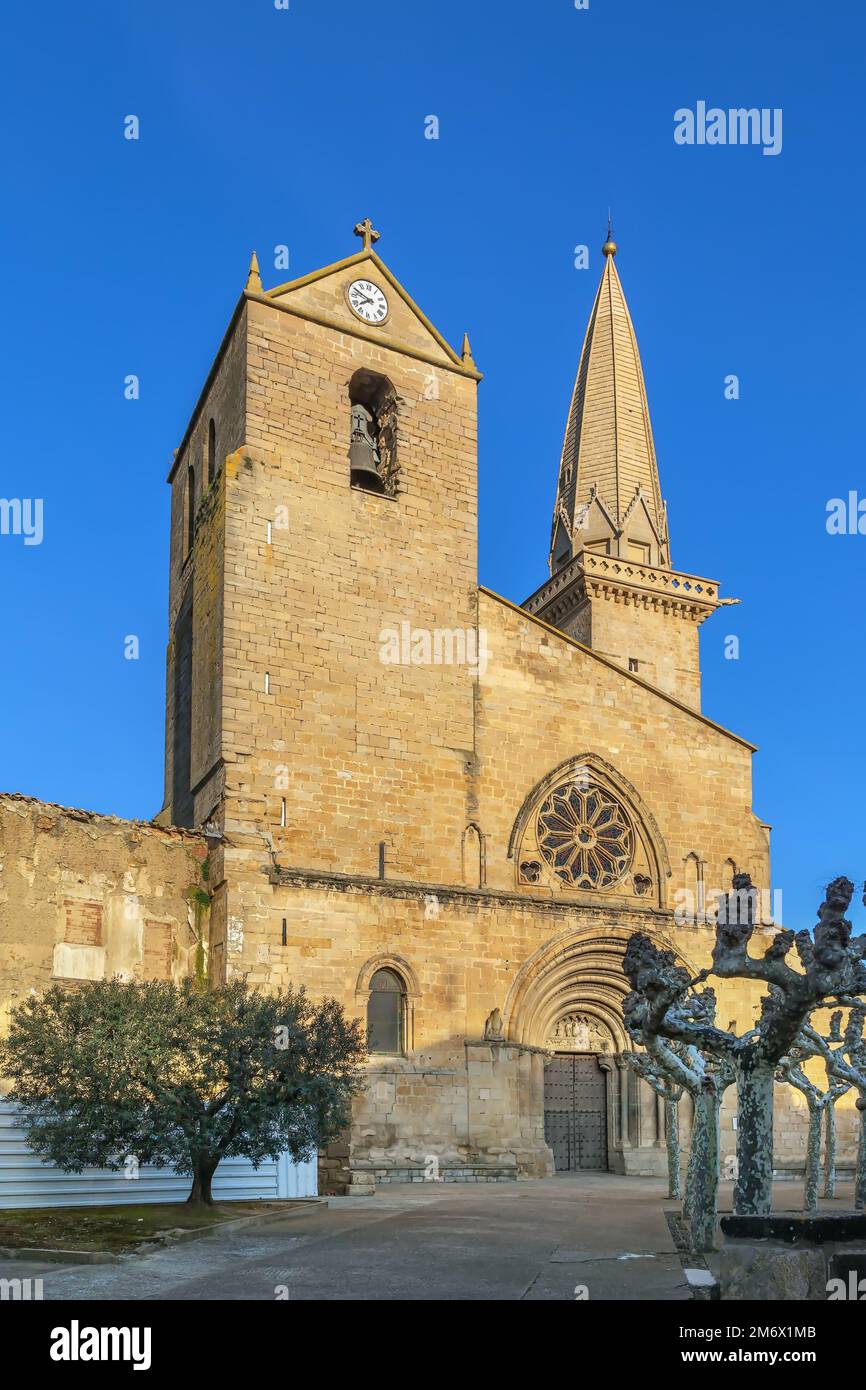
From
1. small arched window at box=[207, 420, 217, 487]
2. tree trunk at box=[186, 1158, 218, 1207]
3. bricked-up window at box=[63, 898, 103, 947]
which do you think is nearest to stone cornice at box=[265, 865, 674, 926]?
bricked-up window at box=[63, 898, 103, 947]

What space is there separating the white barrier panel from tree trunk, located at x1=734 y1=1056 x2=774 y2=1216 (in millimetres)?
9648

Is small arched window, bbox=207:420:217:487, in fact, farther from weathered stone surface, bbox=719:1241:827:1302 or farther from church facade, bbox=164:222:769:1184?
weathered stone surface, bbox=719:1241:827:1302

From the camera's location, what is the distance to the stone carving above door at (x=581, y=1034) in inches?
1014

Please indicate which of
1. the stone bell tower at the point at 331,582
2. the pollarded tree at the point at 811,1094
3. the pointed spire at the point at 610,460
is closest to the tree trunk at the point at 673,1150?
the pollarded tree at the point at 811,1094

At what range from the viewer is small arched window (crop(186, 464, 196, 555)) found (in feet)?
90.4

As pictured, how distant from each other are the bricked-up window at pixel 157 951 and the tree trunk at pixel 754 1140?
40.9ft

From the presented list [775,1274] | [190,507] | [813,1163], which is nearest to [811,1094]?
[813,1163]

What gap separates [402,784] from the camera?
945 inches

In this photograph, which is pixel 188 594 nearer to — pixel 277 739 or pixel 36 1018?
pixel 277 739

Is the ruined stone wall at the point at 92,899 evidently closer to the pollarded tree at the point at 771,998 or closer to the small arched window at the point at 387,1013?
the small arched window at the point at 387,1013
